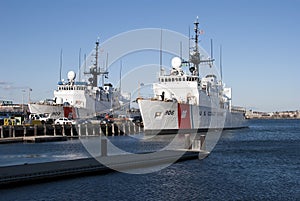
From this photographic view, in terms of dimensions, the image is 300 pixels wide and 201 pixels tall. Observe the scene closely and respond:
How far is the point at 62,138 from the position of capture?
50.9m

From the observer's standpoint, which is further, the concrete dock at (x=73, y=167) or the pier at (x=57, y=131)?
the pier at (x=57, y=131)

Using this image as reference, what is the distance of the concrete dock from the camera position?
19812mm

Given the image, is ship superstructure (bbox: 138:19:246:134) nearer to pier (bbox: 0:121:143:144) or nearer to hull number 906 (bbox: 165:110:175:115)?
hull number 906 (bbox: 165:110:175:115)

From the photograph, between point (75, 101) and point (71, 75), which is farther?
point (71, 75)

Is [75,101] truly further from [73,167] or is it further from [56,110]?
[73,167]

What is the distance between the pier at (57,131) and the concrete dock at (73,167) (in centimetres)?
2247

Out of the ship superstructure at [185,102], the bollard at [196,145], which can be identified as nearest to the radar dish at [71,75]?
the ship superstructure at [185,102]

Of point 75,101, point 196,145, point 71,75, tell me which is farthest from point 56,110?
point 196,145

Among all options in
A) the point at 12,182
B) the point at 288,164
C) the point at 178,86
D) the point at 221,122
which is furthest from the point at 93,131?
the point at 12,182

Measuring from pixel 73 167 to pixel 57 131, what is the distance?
3393 cm

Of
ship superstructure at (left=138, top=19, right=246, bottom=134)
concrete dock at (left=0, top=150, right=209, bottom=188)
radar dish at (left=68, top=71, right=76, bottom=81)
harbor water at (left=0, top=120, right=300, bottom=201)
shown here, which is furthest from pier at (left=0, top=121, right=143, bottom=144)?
harbor water at (left=0, top=120, right=300, bottom=201)

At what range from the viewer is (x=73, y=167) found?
22641 millimetres

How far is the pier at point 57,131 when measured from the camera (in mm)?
47656

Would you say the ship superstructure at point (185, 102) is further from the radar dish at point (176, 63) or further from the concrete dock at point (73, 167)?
the concrete dock at point (73, 167)
